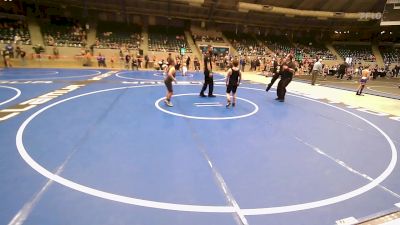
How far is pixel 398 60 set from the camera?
3978cm

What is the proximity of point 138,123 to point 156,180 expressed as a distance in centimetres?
312

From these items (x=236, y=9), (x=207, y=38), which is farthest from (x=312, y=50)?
(x=207, y=38)

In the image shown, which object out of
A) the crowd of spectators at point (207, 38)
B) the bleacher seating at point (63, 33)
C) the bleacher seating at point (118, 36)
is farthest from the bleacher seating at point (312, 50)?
the bleacher seating at point (63, 33)

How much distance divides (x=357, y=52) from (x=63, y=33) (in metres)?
44.0

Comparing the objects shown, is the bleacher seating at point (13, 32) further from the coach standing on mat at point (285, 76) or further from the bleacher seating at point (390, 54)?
the bleacher seating at point (390, 54)

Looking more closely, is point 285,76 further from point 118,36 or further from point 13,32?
point 13,32

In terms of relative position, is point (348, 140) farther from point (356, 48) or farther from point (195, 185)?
point (356, 48)

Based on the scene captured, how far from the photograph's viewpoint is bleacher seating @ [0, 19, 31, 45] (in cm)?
2486

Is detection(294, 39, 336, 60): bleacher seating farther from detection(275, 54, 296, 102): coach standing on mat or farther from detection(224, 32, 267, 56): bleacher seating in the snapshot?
detection(275, 54, 296, 102): coach standing on mat

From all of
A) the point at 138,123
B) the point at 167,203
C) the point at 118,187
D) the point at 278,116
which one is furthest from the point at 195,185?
the point at 278,116

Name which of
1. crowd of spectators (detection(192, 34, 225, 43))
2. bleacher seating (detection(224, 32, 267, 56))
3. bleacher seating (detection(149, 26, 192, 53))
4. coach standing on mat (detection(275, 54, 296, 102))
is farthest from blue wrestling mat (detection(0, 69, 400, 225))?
crowd of spectators (detection(192, 34, 225, 43))

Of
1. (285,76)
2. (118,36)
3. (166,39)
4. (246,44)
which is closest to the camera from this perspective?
(285,76)

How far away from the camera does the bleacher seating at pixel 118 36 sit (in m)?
29.8

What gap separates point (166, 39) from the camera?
34344 millimetres
